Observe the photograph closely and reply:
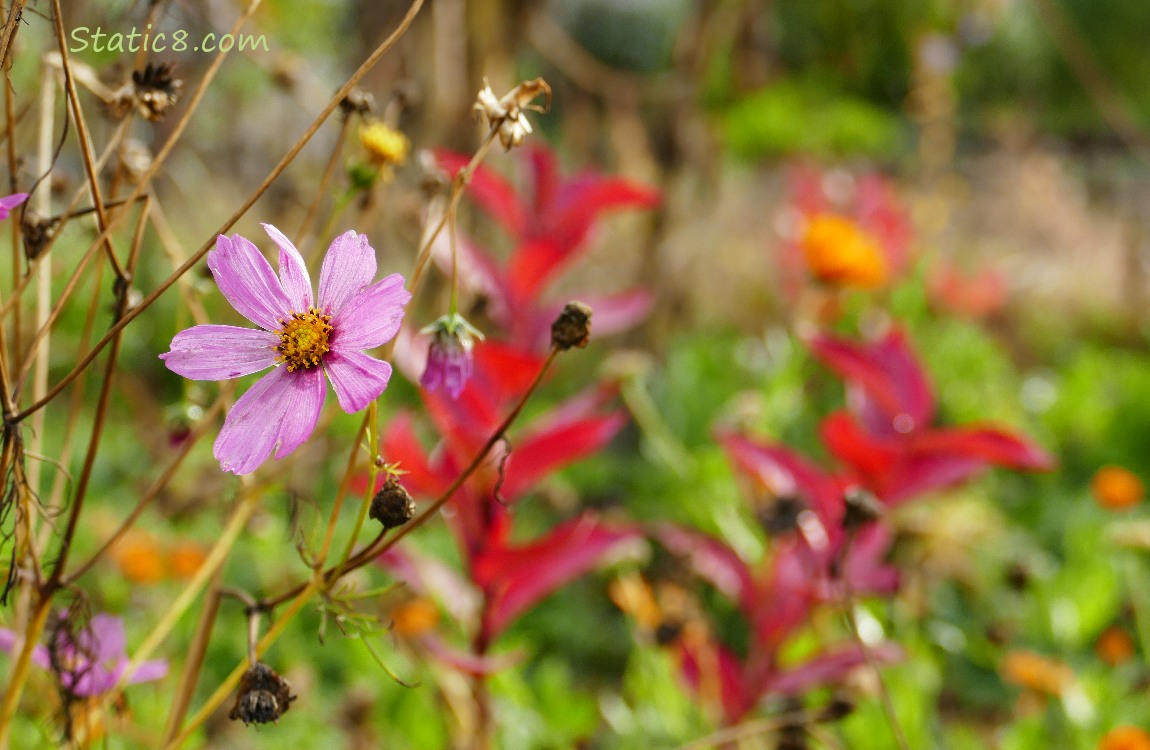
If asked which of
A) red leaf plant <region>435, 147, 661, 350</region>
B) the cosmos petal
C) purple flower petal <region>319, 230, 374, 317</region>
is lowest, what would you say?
the cosmos petal

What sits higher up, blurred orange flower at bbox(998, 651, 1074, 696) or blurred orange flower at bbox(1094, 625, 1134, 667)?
blurred orange flower at bbox(1094, 625, 1134, 667)

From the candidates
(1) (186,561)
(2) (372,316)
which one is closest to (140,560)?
(1) (186,561)

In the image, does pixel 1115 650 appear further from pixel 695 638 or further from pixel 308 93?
pixel 308 93

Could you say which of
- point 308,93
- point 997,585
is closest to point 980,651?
point 997,585

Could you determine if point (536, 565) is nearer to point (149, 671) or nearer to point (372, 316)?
point (149, 671)

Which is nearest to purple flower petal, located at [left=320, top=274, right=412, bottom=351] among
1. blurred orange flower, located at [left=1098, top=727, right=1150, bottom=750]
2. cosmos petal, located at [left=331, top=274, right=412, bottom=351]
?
cosmos petal, located at [left=331, top=274, right=412, bottom=351]

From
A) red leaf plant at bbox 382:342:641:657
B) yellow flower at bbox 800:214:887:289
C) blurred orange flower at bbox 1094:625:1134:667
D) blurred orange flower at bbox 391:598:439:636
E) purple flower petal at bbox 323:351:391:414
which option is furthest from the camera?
yellow flower at bbox 800:214:887:289

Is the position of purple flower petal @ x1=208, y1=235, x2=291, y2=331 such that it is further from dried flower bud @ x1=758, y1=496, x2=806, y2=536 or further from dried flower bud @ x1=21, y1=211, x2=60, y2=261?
dried flower bud @ x1=758, y1=496, x2=806, y2=536
